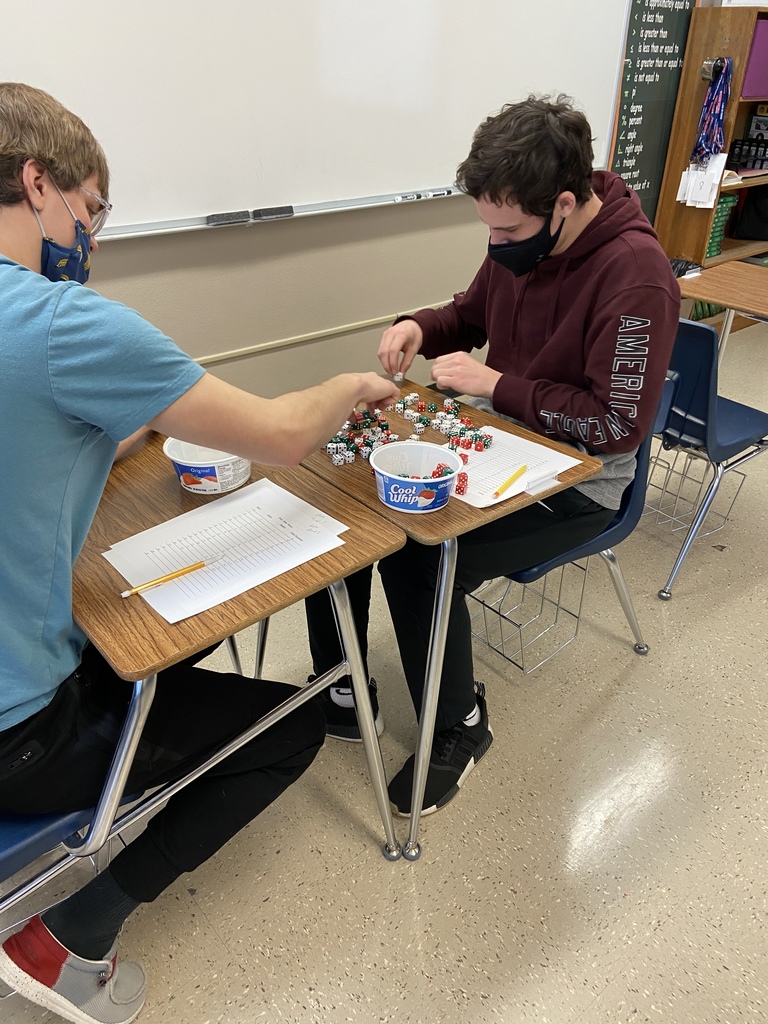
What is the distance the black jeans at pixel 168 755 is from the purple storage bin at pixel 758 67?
3.58m

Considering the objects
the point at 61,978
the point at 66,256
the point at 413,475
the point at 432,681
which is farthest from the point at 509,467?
the point at 61,978

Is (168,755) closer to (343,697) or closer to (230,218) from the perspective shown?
(343,697)

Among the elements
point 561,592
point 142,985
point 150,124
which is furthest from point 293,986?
point 150,124

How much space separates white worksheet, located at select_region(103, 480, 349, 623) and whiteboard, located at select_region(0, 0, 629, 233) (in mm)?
1221

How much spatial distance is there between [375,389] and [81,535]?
51 centimetres

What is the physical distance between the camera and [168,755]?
96 centimetres

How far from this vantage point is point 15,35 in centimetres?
157

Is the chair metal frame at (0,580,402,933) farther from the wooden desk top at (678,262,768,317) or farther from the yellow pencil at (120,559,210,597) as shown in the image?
the wooden desk top at (678,262,768,317)

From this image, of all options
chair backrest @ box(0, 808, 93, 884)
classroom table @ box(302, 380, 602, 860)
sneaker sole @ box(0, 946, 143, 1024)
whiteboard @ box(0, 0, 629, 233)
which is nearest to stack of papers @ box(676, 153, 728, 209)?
whiteboard @ box(0, 0, 629, 233)

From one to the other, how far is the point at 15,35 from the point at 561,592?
2.00m

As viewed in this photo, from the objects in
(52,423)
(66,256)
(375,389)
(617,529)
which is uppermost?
(66,256)

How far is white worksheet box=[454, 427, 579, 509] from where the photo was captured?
1067 mm

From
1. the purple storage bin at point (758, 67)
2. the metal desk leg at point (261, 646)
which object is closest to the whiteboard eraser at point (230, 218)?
the metal desk leg at point (261, 646)

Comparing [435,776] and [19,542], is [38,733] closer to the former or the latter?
Result: [19,542]
